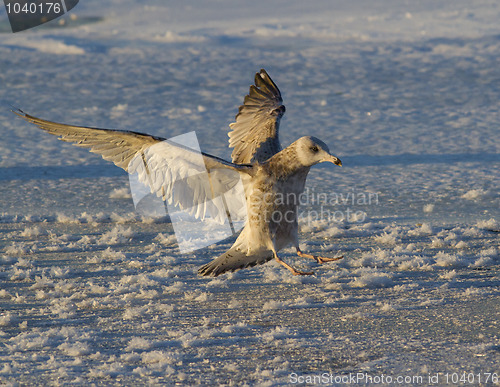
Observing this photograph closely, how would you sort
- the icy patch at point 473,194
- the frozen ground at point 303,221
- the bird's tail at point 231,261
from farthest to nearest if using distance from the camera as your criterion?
the icy patch at point 473,194
the bird's tail at point 231,261
the frozen ground at point 303,221

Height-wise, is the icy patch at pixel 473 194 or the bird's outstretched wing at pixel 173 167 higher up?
the bird's outstretched wing at pixel 173 167

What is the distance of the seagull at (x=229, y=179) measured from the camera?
4586mm

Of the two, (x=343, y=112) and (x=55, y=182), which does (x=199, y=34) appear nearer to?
(x=343, y=112)

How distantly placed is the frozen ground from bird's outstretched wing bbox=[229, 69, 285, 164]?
0.92m

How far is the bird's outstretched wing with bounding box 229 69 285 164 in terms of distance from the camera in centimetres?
553

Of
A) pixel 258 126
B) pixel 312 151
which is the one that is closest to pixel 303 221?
pixel 258 126

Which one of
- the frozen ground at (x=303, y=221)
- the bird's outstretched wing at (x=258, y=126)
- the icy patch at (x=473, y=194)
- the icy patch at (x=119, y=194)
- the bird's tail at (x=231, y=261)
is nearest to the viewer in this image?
the frozen ground at (x=303, y=221)

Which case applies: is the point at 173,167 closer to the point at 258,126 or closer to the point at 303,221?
the point at 258,126

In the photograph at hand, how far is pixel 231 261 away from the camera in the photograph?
4949mm

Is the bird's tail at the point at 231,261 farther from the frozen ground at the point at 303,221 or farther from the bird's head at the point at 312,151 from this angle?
the bird's head at the point at 312,151

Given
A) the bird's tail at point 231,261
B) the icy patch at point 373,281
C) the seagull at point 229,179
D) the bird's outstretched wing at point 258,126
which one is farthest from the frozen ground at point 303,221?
the bird's outstretched wing at point 258,126

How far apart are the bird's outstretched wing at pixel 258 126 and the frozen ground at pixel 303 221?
3.01 feet

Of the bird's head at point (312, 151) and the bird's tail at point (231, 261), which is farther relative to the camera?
the bird's tail at point (231, 261)

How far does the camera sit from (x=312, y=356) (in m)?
3.87
